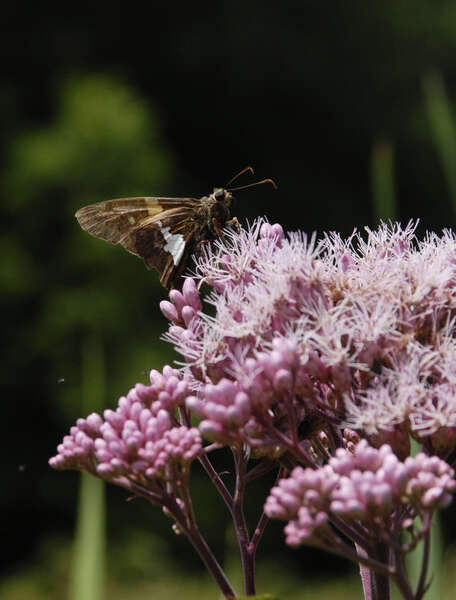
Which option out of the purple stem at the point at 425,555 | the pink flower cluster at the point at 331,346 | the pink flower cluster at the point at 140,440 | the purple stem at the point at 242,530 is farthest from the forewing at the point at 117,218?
the purple stem at the point at 425,555

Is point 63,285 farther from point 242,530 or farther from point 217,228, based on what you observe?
point 242,530

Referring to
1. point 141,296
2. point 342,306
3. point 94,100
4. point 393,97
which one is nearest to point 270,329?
point 342,306

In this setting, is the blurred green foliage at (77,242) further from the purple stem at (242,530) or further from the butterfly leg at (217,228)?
the purple stem at (242,530)

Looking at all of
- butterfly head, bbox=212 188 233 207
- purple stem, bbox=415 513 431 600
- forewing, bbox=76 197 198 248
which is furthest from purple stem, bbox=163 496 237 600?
butterfly head, bbox=212 188 233 207

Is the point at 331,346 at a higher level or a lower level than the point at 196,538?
higher

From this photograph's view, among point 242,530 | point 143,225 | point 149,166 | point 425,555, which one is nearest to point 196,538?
point 242,530

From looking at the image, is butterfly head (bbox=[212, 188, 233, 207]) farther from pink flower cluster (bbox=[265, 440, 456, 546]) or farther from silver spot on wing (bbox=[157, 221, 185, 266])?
pink flower cluster (bbox=[265, 440, 456, 546])

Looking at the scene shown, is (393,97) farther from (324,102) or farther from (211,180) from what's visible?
(211,180)

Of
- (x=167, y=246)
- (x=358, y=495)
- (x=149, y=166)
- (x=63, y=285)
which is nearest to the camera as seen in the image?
(x=358, y=495)

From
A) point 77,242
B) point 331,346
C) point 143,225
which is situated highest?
point 77,242
